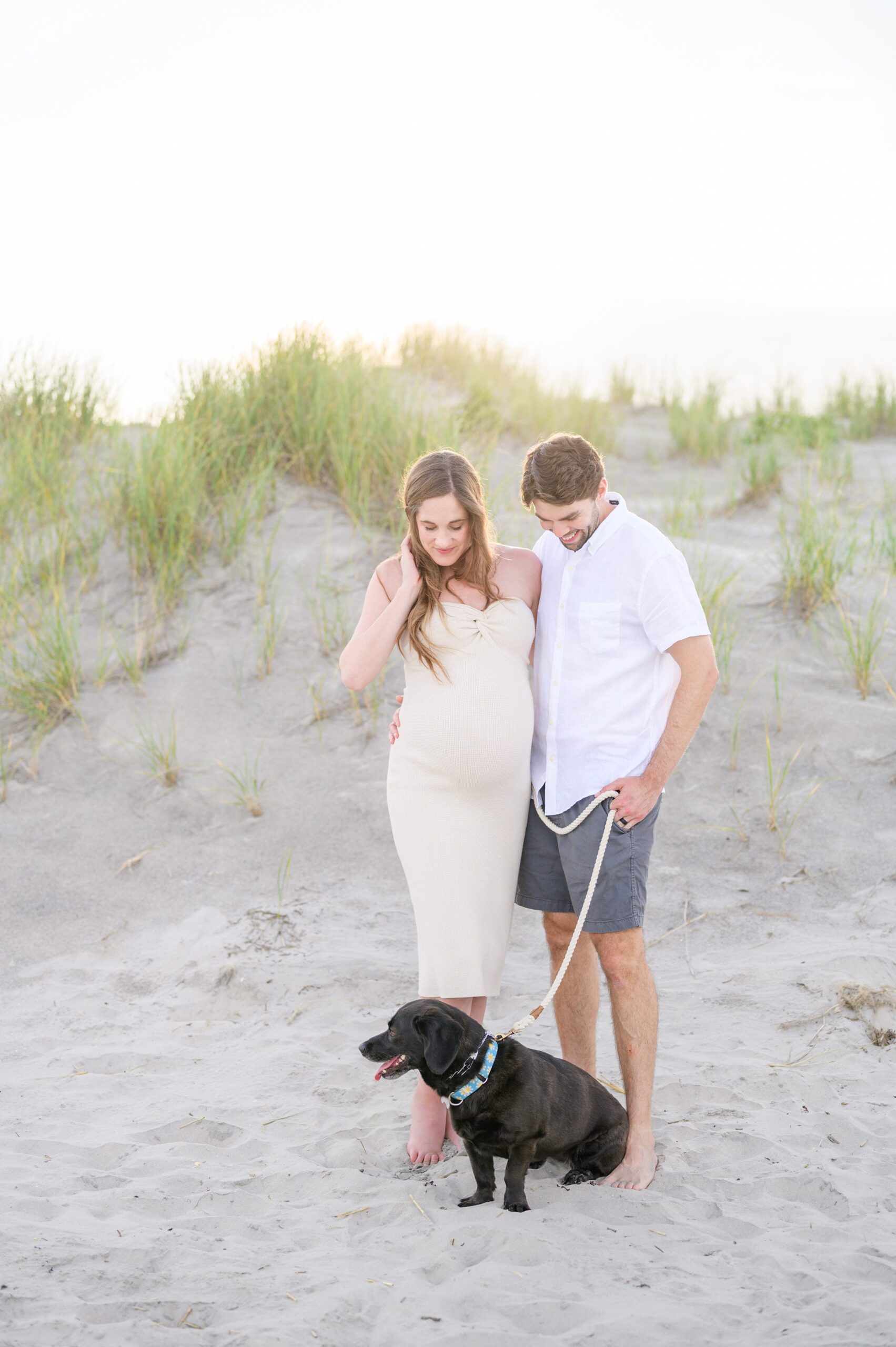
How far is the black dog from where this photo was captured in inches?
112

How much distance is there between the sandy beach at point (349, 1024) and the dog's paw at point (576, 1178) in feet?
0.18

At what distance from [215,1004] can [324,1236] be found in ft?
5.70

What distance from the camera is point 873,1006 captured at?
3982mm

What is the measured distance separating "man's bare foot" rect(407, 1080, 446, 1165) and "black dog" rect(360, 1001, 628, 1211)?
318 mm

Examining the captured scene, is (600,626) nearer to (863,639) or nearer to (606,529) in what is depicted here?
(606,529)

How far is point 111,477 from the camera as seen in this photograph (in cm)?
782

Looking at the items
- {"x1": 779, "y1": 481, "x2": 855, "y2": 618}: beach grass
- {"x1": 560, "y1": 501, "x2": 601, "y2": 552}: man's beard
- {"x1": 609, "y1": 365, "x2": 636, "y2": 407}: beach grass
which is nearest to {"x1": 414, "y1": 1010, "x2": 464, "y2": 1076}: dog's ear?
{"x1": 560, "y1": 501, "x2": 601, "y2": 552}: man's beard

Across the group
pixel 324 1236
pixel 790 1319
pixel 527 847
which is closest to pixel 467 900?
pixel 527 847

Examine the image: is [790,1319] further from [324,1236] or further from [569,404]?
[569,404]

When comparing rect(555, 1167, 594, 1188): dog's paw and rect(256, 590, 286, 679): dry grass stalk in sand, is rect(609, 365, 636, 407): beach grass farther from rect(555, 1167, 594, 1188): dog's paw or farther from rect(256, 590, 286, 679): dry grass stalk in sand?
rect(555, 1167, 594, 1188): dog's paw

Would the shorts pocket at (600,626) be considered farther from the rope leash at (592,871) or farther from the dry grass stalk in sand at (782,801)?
the dry grass stalk in sand at (782,801)

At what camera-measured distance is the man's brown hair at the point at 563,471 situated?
9.76 feet

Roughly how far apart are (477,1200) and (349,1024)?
1337 mm

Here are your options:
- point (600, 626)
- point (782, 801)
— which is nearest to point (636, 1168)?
point (600, 626)
